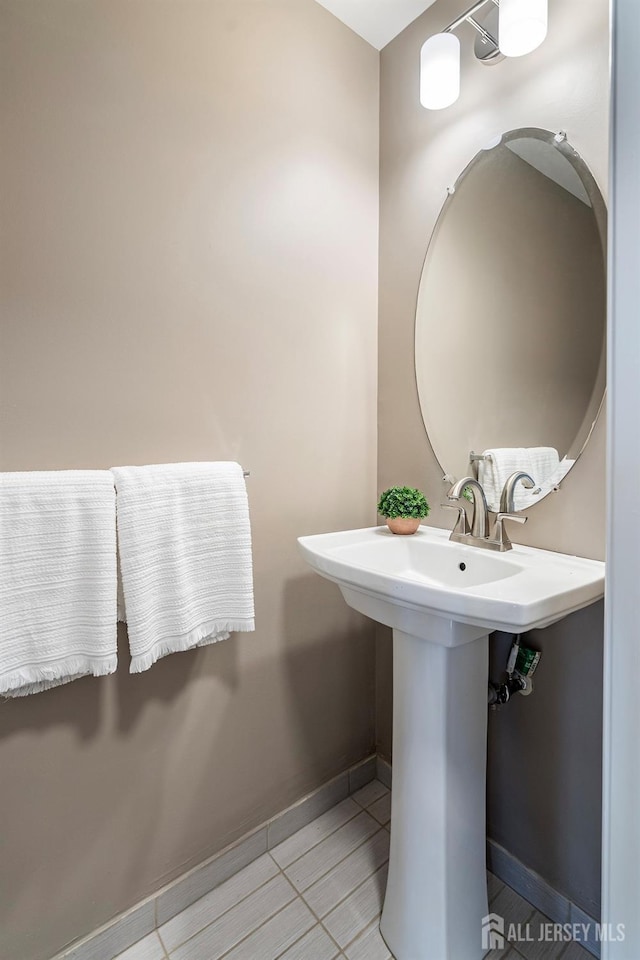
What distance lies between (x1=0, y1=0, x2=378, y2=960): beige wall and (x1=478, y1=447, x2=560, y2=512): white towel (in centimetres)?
46

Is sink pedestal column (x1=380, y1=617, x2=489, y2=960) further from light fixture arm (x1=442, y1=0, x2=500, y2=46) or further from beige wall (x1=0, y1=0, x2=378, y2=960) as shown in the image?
light fixture arm (x1=442, y1=0, x2=500, y2=46)

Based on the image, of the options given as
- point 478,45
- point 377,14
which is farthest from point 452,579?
point 377,14

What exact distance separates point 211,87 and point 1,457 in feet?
3.49

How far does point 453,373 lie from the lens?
1.39 m

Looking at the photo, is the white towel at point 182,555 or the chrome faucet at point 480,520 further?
the chrome faucet at point 480,520

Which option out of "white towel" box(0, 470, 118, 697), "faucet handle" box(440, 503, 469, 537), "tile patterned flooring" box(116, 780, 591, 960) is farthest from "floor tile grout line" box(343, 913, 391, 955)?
"faucet handle" box(440, 503, 469, 537)

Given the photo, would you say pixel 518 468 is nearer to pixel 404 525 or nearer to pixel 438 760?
pixel 404 525

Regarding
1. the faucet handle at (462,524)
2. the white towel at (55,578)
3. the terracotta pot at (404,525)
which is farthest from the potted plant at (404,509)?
the white towel at (55,578)

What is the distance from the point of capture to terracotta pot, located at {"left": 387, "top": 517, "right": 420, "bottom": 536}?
137 centimetres

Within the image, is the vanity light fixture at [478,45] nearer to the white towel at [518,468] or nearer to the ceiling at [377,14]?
the ceiling at [377,14]

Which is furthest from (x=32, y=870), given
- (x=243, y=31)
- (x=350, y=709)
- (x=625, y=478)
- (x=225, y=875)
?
(x=243, y=31)

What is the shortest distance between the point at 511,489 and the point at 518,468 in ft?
0.19

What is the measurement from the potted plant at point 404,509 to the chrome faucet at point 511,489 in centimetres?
23

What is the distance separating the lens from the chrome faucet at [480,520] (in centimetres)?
119
